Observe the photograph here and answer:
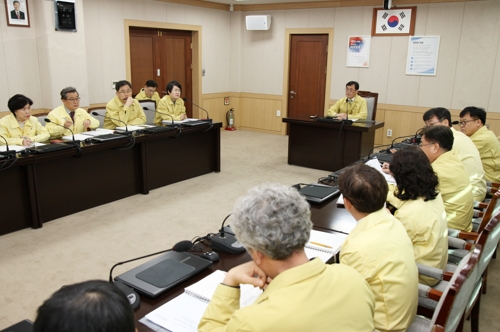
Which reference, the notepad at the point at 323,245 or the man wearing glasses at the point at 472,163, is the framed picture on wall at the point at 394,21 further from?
the notepad at the point at 323,245

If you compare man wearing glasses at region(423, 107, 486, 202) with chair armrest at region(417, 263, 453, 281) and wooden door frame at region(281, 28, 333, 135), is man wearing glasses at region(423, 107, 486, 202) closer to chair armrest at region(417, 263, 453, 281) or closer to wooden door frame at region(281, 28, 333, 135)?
chair armrest at region(417, 263, 453, 281)

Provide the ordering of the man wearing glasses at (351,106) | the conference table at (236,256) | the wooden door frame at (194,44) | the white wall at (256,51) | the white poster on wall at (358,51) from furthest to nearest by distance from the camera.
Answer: the white poster on wall at (358,51) < the wooden door frame at (194,44) < the man wearing glasses at (351,106) < the white wall at (256,51) < the conference table at (236,256)

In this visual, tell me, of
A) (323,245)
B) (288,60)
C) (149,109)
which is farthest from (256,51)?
(323,245)

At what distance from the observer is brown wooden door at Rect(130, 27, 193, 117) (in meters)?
6.79

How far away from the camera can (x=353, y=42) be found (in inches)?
279

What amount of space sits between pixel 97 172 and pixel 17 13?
2.49 m

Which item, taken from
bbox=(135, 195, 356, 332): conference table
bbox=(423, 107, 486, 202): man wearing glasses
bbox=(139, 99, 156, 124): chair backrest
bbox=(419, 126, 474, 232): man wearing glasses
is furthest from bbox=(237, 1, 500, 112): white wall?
bbox=(135, 195, 356, 332): conference table

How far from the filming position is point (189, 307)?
4.59ft

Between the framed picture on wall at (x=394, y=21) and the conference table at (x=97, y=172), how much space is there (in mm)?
3328

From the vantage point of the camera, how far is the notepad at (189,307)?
4.31 ft

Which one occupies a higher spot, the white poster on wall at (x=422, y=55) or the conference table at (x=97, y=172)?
the white poster on wall at (x=422, y=55)

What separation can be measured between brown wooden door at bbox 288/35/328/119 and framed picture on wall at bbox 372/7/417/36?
97 cm

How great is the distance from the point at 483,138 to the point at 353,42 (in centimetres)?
395

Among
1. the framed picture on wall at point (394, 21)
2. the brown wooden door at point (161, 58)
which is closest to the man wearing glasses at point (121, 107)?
the brown wooden door at point (161, 58)
